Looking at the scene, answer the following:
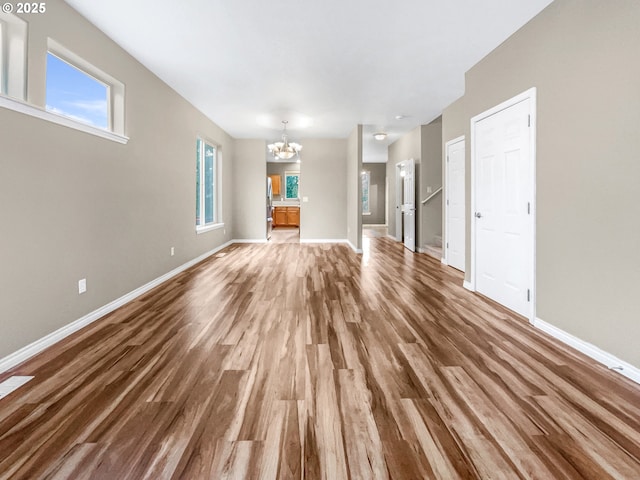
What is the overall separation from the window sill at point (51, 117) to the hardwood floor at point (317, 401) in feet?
5.51

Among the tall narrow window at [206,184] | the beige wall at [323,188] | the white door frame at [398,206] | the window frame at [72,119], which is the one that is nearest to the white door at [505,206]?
the window frame at [72,119]

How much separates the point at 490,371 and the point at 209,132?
6.39 m

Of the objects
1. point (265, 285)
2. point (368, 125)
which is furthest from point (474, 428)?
point (368, 125)

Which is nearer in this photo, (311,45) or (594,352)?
(594,352)

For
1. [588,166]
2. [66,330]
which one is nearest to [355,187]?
[588,166]

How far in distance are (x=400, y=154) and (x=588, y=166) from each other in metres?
6.45

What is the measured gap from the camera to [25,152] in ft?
7.71

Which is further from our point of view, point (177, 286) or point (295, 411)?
point (177, 286)

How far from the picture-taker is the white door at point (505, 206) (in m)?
3.11

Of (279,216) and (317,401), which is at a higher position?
(279,216)

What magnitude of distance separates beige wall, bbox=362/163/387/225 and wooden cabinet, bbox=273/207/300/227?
10.5 feet

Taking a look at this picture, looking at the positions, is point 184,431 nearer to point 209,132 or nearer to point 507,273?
point 507,273

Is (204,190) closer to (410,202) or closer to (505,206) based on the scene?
(410,202)

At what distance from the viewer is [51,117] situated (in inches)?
101
